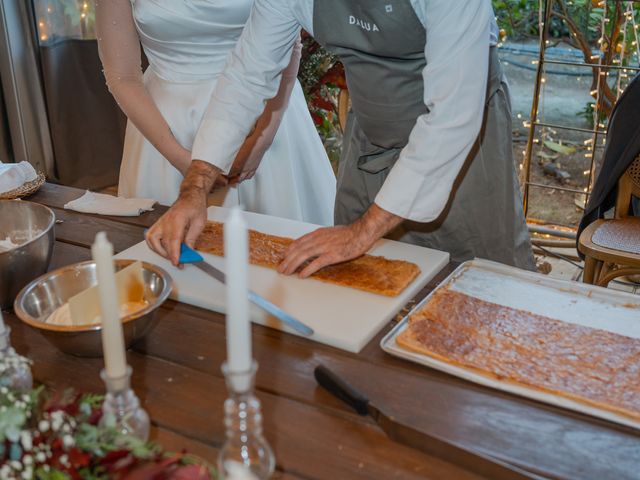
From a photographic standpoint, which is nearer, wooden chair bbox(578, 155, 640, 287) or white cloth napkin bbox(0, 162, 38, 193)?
white cloth napkin bbox(0, 162, 38, 193)

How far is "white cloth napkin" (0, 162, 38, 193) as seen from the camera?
6.09 feet

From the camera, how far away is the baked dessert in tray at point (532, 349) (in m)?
0.99

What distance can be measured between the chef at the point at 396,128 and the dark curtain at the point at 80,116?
2.61 m

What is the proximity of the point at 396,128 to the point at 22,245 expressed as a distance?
0.91 meters

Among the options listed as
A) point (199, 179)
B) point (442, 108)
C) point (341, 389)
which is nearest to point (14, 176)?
point (199, 179)

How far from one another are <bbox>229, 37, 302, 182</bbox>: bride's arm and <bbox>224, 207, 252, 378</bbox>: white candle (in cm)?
156

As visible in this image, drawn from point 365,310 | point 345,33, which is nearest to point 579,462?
point 365,310

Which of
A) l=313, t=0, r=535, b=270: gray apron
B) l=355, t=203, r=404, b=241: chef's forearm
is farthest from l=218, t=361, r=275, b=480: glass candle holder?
l=313, t=0, r=535, b=270: gray apron

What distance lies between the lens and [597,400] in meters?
0.97

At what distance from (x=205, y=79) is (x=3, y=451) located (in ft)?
5.39

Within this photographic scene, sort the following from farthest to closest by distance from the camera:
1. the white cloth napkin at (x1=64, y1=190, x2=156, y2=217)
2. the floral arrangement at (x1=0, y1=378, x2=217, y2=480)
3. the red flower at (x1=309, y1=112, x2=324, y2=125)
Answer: the red flower at (x1=309, y1=112, x2=324, y2=125) → the white cloth napkin at (x1=64, y1=190, x2=156, y2=217) → the floral arrangement at (x1=0, y1=378, x2=217, y2=480)

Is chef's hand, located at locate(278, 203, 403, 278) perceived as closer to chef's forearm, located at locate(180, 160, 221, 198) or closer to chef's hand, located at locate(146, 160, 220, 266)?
chef's hand, located at locate(146, 160, 220, 266)

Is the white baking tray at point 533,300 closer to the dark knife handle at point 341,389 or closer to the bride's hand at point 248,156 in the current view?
the dark knife handle at point 341,389

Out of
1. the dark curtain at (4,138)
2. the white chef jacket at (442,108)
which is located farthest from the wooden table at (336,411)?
the dark curtain at (4,138)
